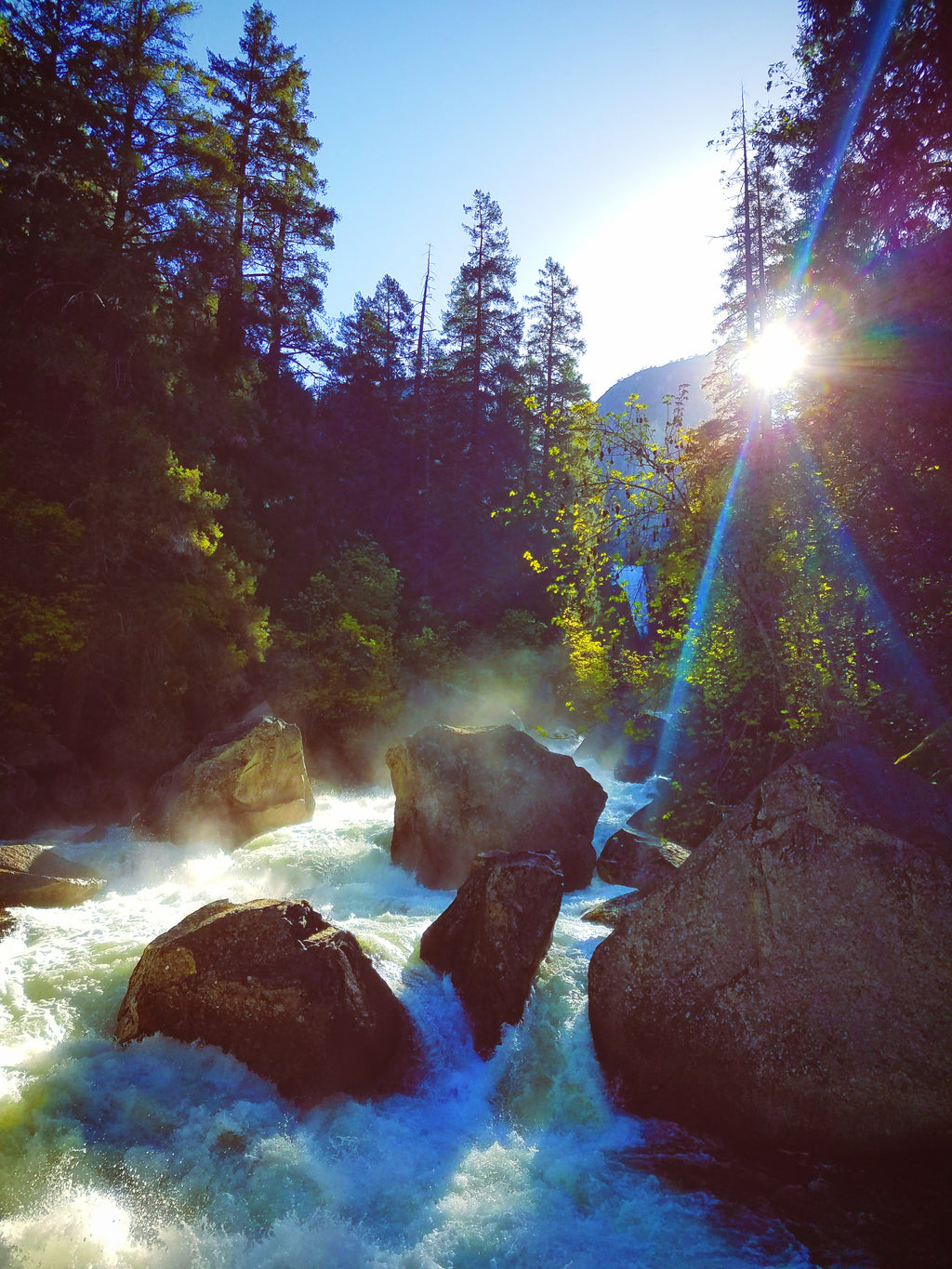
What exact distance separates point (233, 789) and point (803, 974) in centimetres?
1023

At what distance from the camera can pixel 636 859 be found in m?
10.3

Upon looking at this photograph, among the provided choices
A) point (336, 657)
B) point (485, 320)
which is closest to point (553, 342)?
point (485, 320)

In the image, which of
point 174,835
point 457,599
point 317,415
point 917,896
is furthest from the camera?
point 457,599

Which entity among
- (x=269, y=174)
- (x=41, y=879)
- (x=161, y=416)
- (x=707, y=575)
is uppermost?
(x=269, y=174)

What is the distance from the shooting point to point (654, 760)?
1862 cm

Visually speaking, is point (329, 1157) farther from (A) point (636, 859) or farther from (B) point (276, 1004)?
(A) point (636, 859)

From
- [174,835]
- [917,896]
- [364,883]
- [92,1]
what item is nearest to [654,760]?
[364,883]

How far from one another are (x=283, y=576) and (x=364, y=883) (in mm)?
13284

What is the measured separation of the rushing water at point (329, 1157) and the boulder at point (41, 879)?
1.38 m

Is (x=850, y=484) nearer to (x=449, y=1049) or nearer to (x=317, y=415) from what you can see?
(x=449, y=1049)

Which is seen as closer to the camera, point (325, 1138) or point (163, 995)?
point (325, 1138)

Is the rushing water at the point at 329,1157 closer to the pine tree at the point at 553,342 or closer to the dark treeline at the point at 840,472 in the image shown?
the dark treeline at the point at 840,472

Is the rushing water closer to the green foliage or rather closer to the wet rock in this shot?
the wet rock

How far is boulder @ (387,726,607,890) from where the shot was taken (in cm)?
1016
